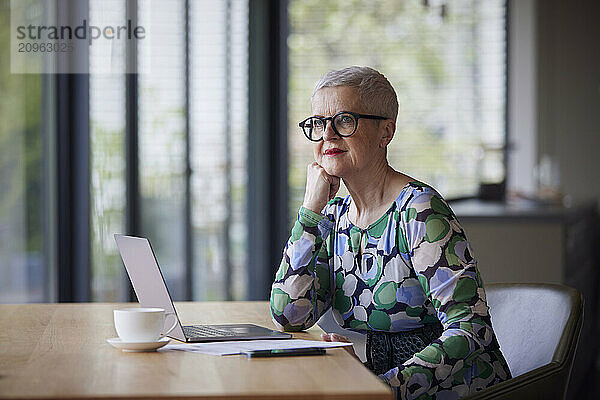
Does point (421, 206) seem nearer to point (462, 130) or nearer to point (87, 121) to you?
point (87, 121)

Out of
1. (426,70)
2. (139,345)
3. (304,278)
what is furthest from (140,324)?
(426,70)

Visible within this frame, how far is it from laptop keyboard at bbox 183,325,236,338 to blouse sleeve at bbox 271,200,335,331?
0.63 ft

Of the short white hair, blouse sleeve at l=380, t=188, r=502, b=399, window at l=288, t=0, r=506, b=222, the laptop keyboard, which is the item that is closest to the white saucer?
the laptop keyboard

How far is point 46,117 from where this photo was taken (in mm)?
3717

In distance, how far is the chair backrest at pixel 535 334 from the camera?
181cm

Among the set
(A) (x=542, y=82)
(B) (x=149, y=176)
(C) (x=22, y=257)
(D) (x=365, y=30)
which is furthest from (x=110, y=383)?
(A) (x=542, y=82)

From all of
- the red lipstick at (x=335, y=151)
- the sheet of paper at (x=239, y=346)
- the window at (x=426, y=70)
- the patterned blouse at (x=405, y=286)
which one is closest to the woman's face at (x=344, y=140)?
the red lipstick at (x=335, y=151)

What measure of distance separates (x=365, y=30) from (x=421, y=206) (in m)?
4.48

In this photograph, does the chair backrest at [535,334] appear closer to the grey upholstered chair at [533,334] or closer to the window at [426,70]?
the grey upholstered chair at [533,334]

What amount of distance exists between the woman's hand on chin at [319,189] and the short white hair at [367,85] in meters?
0.18

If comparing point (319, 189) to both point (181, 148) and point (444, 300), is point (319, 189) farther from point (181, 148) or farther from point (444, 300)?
point (181, 148)

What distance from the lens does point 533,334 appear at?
2.09 meters

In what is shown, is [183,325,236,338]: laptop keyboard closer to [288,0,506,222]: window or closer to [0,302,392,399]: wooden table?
[0,302,392,399]: wooden table

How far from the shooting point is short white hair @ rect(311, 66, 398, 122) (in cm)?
212
